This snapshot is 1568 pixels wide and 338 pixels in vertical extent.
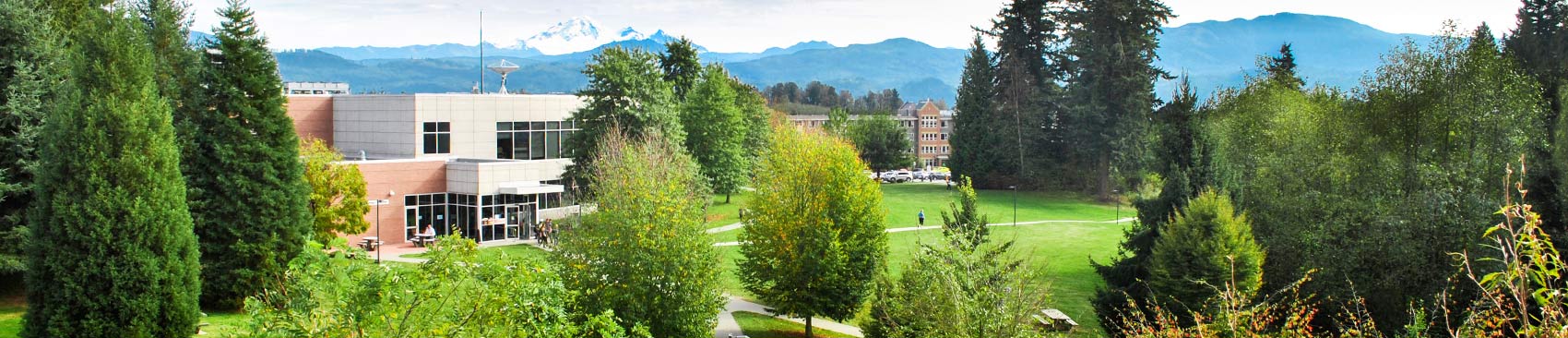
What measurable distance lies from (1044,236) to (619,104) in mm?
21167

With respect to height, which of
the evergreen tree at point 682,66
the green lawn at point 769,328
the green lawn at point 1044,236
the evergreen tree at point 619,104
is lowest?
the green lawn at point 769,328

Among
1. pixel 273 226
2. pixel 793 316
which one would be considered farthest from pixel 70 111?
pixel 793 316

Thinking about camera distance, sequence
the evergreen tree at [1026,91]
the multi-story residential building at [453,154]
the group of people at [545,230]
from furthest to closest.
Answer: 1. the evergreen tree at [1026,91]
2. the multi-story residential building at [453,154]
3. the group of people at [545,230]

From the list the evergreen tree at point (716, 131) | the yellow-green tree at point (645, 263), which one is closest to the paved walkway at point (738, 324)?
the yellow-green tree at point (645, 263)

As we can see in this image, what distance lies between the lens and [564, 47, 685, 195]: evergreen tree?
142 feet

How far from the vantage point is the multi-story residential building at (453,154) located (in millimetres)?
42656

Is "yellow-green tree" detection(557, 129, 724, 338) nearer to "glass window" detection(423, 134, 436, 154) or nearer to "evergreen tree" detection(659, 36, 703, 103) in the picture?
"glass window" detection(423, 134, 436, 154)

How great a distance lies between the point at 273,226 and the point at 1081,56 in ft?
179

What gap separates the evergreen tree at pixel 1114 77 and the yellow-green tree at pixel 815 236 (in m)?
40.2

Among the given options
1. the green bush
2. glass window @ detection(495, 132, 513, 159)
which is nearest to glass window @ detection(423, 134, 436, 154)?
glass window @ detection(495, 132, 513, 159)

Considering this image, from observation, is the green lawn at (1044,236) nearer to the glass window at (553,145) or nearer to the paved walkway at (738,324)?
the paved walkway at (738,324)

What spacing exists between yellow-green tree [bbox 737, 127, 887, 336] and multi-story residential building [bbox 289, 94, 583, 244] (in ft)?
51.4

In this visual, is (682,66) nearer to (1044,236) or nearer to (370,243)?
(1044,236)

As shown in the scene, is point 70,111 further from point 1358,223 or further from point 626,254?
point 1358,223
